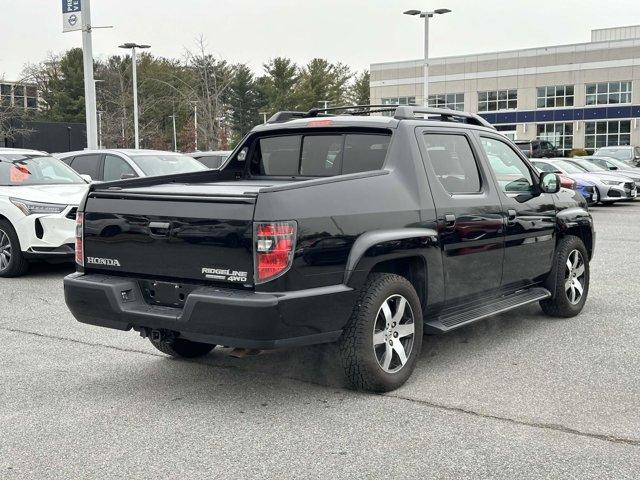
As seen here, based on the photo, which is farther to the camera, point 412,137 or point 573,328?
point 573,328

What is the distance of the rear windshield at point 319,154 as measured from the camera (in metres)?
5.48

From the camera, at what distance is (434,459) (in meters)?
3.90

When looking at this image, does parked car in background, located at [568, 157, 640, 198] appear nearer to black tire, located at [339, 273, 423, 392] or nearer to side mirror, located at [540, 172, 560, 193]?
side mirror, located at [540, 172, 560, 193]

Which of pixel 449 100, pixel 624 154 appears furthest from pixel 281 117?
pixel 449 100

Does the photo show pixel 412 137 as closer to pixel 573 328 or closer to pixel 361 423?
pixel 361 423

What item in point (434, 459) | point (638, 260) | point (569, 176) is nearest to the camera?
point (434, 459)

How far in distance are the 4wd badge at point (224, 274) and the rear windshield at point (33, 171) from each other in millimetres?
6909

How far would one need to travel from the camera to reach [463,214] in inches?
220

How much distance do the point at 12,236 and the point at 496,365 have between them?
22.2ft

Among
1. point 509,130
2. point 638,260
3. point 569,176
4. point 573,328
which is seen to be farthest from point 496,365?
point 509,130

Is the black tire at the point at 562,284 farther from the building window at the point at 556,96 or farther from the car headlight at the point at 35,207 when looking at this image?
the building window at the point at 556,96

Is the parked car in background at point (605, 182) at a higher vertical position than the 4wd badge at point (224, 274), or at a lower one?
higher

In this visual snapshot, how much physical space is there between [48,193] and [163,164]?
9.43 feet

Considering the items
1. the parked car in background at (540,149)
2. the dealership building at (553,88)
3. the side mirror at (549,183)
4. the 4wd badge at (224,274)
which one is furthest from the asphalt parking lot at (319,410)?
the dealership building at (553,88)
